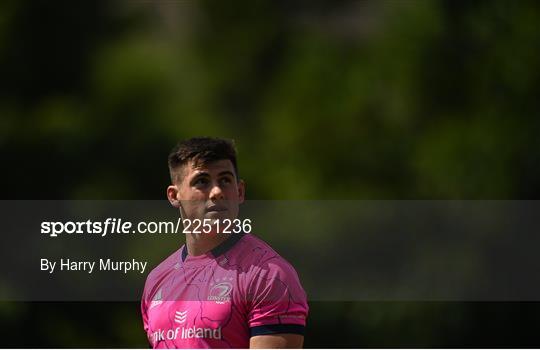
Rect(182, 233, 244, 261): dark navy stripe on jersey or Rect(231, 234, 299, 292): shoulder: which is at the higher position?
Rect(182, 233, 244, 261): dark navy stripe on jersey

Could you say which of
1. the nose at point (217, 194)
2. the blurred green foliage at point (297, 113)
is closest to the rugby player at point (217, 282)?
the nose at point (217, 194)

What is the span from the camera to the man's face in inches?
126

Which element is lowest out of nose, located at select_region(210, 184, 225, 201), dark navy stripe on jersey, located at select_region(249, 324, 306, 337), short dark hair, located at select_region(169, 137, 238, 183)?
dark navy stripe on jersey, located at select_region(249, 324, 306, 337)

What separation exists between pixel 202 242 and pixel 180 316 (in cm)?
25

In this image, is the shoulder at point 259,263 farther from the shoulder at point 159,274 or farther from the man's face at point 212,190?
the shoulder at point 159,274

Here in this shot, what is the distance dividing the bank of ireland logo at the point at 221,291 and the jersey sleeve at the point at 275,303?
0.22 feet

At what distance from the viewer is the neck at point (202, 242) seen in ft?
10.7

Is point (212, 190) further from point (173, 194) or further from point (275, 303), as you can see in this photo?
point (275, 303)

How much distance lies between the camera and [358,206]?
9.72 m

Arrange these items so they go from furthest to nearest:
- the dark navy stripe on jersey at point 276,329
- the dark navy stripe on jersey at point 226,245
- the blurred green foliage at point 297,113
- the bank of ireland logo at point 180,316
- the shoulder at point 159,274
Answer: the blurred green foliage at point 297,113, the shoulder at point 159,274, the dark navy stripe on jersey at point 226,245, the bank of ireland logo at point 180,316, the dark navy stripe on jersey at point 276,329

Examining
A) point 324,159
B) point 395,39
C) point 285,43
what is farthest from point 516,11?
point 285,43

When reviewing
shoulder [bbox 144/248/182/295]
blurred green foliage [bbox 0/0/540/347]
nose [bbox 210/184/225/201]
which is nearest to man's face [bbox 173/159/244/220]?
nose [bbox 210/184/225/201]

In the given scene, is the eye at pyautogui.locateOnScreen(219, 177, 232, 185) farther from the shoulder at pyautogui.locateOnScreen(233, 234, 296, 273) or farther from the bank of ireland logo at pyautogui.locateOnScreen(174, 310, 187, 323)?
the bank of ireland logo at pyautogui.locateOnScreen(174, 310, 187, 323)

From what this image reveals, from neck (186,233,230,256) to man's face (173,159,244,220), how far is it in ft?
0.23
